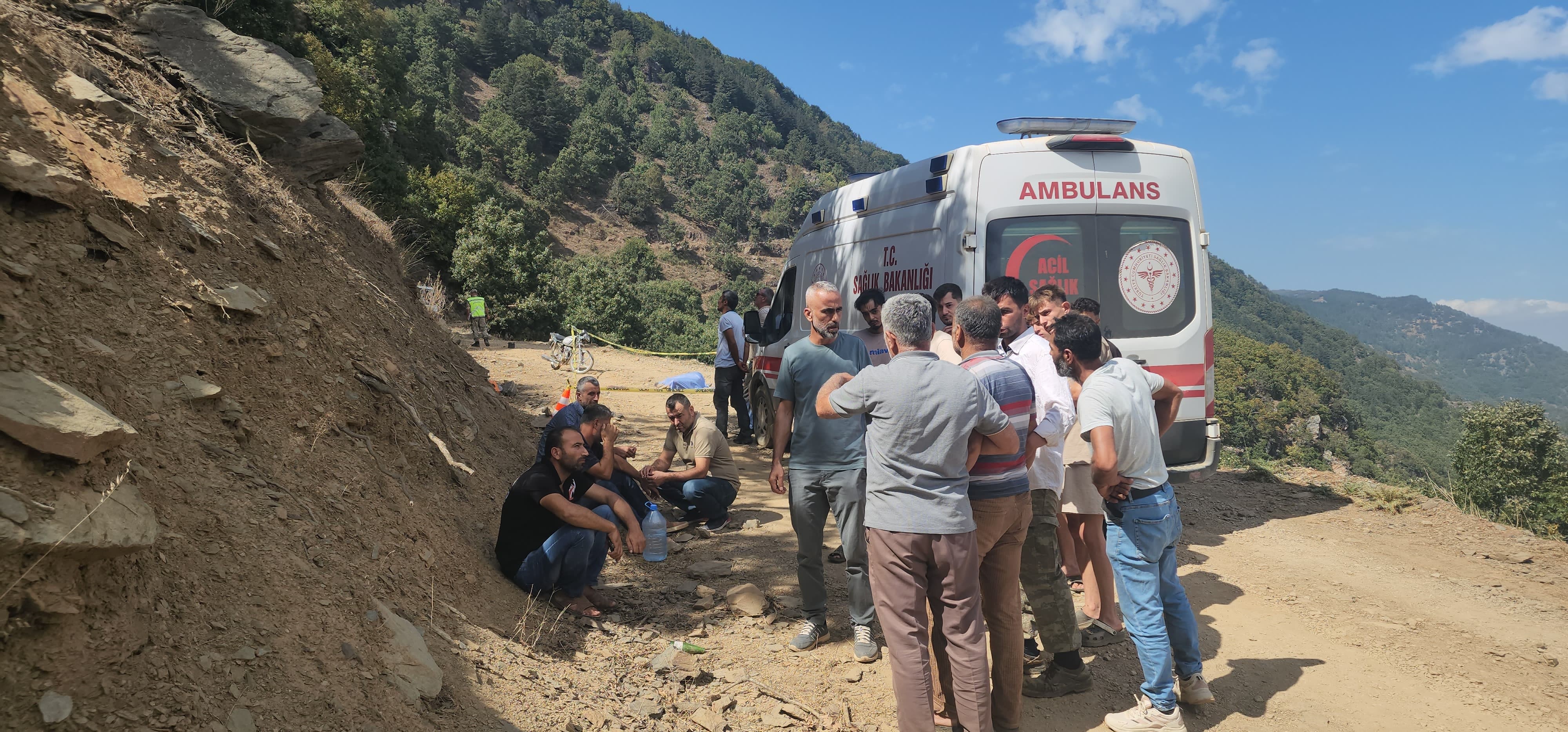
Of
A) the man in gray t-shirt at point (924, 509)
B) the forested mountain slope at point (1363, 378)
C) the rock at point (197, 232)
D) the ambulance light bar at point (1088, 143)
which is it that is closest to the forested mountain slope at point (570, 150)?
the rock at point (197, 232)

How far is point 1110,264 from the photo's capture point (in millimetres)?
5523

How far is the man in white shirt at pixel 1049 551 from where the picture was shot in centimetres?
355

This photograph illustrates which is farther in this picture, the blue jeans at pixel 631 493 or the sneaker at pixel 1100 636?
the blue jeans at pixel 631 493

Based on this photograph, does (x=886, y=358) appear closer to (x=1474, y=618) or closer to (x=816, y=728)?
(x=816, y=728)

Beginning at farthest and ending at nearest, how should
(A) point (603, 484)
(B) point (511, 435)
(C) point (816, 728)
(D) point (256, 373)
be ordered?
(B) point (511, 435)
(A) point (603, 484)
(D) point (256, 373)
(C) point (816, 728)

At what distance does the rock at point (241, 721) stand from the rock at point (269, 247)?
10.6 feet

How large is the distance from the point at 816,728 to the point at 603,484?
2.33 metres

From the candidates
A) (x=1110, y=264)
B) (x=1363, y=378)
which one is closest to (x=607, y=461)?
(x=1110, y=264)

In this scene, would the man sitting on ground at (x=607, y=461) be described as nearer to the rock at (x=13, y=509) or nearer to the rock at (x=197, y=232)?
the rock at (x=197, y=232)

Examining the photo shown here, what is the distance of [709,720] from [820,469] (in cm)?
128

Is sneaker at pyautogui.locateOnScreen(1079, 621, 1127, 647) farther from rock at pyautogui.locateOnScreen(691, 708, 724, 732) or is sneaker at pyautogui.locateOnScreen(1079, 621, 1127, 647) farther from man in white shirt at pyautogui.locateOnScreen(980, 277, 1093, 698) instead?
rock at pyautogui.locateOnScreen(691, 708, 724, 732)

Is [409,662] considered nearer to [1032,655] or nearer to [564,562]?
[564,562]

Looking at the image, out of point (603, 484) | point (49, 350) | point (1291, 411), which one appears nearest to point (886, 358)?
point (603, 484)

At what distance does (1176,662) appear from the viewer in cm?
349
